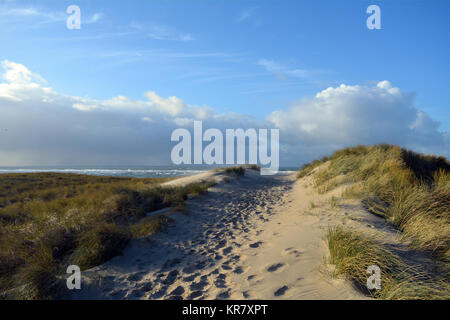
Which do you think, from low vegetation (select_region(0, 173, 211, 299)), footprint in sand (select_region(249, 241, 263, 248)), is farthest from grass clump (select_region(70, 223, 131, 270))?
footprint in sand (select_region(249, 241, 263, 248))

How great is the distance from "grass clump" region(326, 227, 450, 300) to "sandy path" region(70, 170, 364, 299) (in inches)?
10.1

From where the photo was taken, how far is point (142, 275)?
12.7 feet

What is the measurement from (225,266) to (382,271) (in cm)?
241

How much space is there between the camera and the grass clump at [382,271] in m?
2.37

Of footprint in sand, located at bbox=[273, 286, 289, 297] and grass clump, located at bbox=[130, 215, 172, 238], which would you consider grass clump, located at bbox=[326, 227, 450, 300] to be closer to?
footprint in sand, located at bbox=[273, 286, 289, 297]

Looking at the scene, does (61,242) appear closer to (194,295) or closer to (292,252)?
(194,295)

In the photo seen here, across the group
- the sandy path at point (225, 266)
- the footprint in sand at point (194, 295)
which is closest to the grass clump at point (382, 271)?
the sandy path at point (225, 266)

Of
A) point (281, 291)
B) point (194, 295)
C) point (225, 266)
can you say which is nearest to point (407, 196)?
point (281, 291)

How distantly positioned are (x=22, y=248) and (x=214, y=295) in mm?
3877

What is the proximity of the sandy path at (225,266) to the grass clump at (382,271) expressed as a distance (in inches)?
10.1

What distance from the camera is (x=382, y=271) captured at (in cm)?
289
